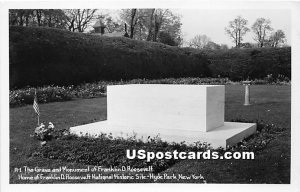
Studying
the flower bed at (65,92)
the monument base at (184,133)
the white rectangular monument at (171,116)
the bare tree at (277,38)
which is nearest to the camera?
the monument base at (184,133)

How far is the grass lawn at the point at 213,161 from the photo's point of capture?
3633 mm

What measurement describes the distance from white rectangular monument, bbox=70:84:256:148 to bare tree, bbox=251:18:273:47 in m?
0.83

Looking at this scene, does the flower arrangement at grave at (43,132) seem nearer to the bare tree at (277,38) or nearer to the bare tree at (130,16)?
the bare tree at (130,16)

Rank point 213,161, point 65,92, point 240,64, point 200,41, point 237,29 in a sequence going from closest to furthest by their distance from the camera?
1. point 213,161
2. point 237,29
3. point 200,41
4. point 65,92
5. point 240,64

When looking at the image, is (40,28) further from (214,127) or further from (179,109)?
(214,127)

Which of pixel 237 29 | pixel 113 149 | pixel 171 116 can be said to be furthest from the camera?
pixel 237 29

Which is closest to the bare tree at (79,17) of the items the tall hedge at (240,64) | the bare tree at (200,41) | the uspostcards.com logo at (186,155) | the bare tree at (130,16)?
the bare tree at (130,16)

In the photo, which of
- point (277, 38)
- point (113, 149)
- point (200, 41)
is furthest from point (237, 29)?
point (113, 149)

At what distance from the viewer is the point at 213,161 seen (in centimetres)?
373

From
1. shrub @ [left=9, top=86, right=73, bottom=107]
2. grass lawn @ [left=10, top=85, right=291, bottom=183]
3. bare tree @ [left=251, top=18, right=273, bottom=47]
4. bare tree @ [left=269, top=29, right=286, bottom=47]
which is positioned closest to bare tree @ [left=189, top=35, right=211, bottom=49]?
bare tree @ [left=251, top=18, right=273, bottom=47]

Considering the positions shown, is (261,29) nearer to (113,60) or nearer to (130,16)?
(130,16)

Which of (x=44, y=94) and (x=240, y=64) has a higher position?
(x=240, y=64)

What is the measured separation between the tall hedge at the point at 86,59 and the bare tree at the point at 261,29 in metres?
2.01

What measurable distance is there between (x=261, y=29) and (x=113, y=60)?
280 cm
